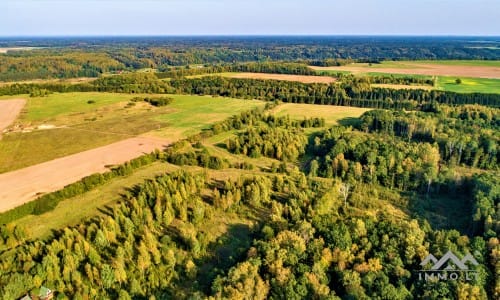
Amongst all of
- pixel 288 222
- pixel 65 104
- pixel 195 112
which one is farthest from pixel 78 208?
pixel 65 104

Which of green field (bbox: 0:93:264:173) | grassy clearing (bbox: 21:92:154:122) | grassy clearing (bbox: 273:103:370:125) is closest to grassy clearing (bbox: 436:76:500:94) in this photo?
grassy clearing (bbox: 273:103:370:125)

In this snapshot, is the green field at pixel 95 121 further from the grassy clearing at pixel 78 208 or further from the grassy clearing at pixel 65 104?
the grassy clearing at pixel 78 208

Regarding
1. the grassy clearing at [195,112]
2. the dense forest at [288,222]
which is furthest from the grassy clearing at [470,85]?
the grassy clearing at [195,112]

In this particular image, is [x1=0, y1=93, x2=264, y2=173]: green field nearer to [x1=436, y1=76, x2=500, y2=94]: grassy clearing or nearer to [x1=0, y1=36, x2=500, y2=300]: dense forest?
[x1=0, y1=36, x2=500, y2=300]: dense forest

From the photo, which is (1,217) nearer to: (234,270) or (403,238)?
(234,270)

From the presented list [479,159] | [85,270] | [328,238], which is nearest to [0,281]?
[85,270]

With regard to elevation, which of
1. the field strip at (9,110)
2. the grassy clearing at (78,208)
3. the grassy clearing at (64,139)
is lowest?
the grassy clearing at (78,208)

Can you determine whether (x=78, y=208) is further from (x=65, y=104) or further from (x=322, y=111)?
(x=65, y=104)
